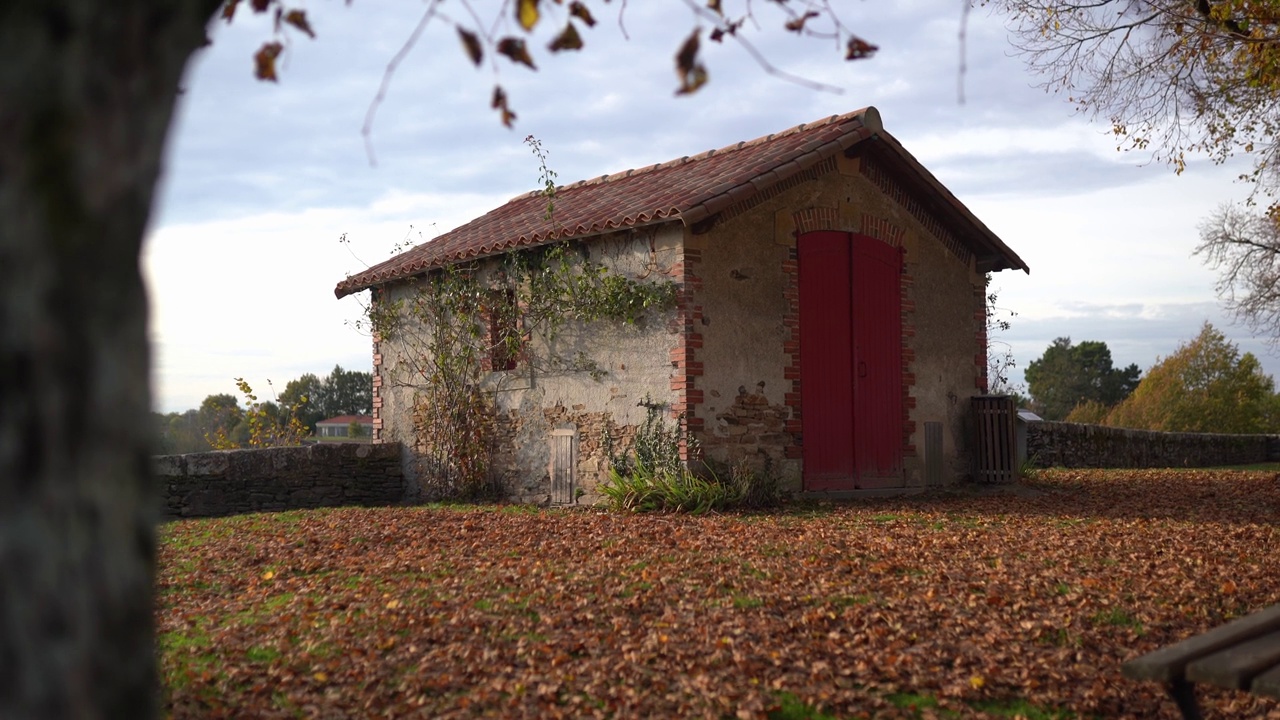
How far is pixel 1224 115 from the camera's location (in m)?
12.3

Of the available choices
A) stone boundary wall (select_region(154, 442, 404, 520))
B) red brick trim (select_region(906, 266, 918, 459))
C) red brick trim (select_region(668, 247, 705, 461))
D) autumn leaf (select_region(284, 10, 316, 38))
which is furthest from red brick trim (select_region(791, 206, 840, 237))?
autumn leaf (select_region(284, 10, 316, 38))

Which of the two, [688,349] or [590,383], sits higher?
[688,349]

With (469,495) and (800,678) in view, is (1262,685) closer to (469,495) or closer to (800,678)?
(800,678)

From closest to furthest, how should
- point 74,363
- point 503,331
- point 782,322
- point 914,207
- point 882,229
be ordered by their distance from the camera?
point 74,363 → point 782,322 → point 882,229 → point 503,331 → point 914,207

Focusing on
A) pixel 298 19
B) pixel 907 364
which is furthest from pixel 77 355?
pixel 907 364

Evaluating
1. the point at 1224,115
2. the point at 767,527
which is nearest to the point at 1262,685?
the point at 767,527

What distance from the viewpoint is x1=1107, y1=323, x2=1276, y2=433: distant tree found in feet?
118

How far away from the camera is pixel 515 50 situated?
3.38 meters

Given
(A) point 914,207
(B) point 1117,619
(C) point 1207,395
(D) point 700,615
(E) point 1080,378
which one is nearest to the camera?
(D) point 700,615

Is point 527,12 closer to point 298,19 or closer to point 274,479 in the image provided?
point 298,19

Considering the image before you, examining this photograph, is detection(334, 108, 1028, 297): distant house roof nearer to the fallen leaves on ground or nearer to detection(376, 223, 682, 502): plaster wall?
detection(376, 223, 682, 502): plaster wall

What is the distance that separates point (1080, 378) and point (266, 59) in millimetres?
63667

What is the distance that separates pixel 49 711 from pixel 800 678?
130 inches

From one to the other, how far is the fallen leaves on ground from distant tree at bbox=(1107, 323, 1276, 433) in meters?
30.0
